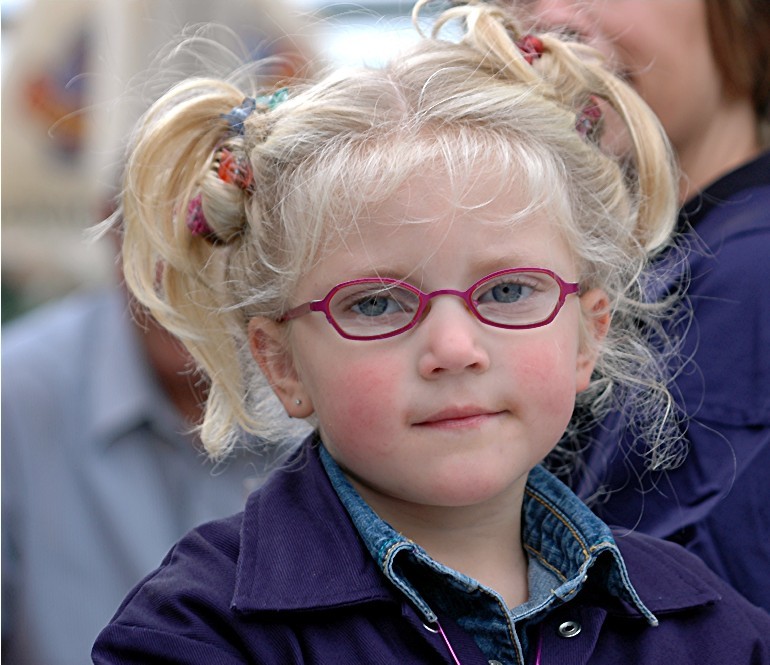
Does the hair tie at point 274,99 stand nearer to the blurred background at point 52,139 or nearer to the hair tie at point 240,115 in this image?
the hair tie at point 240,115

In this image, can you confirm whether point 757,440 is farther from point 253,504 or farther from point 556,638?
point 253,504

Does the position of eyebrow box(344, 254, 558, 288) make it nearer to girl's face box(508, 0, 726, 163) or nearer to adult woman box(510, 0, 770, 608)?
adult woman box(510, 0, 770, 608)

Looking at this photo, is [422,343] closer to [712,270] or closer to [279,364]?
[279,364]

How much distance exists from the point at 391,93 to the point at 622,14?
623mm

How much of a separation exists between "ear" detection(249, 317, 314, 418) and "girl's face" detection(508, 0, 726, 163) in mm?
782

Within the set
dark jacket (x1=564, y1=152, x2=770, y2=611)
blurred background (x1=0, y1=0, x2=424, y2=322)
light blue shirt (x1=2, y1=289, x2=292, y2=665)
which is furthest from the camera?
blurred background (x1=0, y1=0, x2=424, y2=322)

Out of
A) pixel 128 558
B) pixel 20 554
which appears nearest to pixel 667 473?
pixel 128 558

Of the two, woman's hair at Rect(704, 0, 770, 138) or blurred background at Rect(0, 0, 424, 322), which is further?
blurred background at Rect(0, 0, 424, 322)

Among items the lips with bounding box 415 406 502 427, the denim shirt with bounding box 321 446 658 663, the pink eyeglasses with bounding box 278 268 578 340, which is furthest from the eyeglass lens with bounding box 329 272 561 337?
the denim shirt with bounding box 321 446 658 663

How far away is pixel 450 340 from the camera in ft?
4.99

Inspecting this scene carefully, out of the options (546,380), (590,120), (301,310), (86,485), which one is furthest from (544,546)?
(86,485)

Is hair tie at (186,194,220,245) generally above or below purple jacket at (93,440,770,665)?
above

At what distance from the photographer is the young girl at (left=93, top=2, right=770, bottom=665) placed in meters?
1.54

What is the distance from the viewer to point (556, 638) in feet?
5.22
